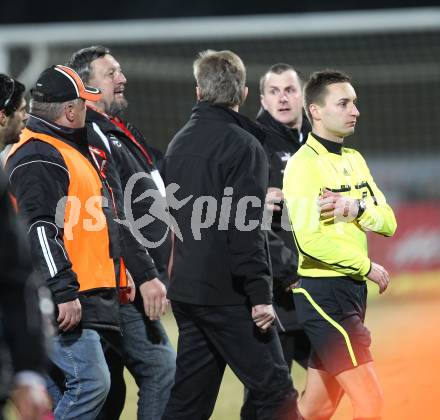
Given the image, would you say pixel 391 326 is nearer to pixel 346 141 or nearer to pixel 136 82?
pixel 346 141

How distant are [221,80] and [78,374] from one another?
1.65 meters

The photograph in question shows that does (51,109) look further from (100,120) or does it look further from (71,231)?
(71,231)

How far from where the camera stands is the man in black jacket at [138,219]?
5062 millimetres

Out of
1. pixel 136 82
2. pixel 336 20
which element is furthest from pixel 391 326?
pixel 136 82

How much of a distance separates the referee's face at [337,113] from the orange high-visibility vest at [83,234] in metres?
1.30

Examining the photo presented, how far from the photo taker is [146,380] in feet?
16.7

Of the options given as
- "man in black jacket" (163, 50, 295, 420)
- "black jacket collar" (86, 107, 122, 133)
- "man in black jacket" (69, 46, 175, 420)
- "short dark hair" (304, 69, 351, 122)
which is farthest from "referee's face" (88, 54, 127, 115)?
"short dark hair" (304, 69, 351, 122)

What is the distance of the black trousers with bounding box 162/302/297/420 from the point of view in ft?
15.1

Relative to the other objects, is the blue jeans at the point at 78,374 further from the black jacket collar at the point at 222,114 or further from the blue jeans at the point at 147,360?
the black jacket collar at the point at 222,114

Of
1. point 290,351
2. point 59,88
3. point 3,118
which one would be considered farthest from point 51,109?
point 290,351

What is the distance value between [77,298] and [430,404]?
295 cm

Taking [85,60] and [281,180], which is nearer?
[85,60]

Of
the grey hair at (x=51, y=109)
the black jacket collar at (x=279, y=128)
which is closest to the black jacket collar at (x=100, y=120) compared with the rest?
the grey hair at (x=51, y=109)

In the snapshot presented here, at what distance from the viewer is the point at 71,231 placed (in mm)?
4656
